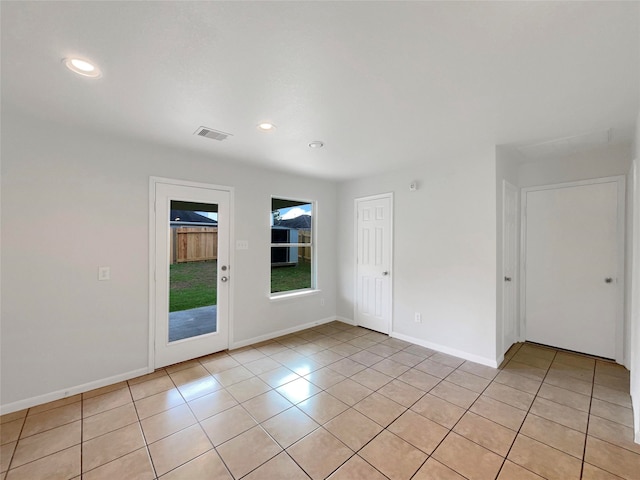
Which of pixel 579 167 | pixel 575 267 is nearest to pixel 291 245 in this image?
pixel 575 267

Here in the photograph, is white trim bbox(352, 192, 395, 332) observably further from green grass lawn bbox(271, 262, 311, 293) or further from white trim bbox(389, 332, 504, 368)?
green grass lawn bbox(271, 262, 311, 293)

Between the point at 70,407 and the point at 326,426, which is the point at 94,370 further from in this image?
the point at 326,426

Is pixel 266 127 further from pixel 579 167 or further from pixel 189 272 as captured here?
pixel 579 167

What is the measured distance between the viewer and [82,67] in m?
1.68

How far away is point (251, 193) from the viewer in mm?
3861

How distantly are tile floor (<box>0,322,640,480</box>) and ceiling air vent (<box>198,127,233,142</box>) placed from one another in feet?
8.13

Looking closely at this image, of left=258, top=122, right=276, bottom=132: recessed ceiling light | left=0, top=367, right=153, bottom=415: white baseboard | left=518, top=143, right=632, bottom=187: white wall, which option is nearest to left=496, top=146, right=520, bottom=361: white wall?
left=518, top=143, right=632, bottom=187: white wall

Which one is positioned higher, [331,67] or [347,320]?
[331,67]

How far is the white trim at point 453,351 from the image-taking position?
3.14 meters

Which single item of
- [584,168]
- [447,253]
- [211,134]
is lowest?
[447,253]

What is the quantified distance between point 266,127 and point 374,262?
266 centimetres

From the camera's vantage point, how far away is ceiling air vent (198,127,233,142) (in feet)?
8.58

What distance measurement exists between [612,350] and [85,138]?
611 centimetres

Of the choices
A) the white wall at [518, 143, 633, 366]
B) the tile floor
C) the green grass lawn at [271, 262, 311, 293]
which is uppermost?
the white wall at [518, 143, 633, 366]
